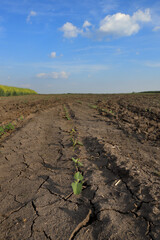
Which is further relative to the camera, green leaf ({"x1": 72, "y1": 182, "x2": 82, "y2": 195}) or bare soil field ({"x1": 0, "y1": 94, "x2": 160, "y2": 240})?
A: green leaf ({"x1": 72, "y1": 182, "x2": 82, "y2": 195})

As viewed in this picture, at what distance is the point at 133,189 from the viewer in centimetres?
216

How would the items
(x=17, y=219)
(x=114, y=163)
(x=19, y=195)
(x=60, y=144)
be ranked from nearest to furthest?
(x=17, y=219) < (x=19, y=195) < (x=114, y=163) < (x=60, y=144)

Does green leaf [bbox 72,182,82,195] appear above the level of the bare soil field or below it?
above

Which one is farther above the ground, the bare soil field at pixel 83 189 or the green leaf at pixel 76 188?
the green leaf at pixel 76 188

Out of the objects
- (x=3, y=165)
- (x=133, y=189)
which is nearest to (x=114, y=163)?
(x=133, y=189)

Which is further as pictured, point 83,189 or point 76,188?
point 83,189

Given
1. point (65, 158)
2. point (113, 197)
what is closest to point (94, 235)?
point (113, 197)

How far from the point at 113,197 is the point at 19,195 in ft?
3.69

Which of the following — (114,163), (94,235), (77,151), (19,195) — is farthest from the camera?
(77,151)

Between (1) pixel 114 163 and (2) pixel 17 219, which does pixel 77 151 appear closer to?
(1) pixel 114 163

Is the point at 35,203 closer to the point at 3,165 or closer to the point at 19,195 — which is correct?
the point at 19,195

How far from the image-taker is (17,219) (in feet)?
5.95

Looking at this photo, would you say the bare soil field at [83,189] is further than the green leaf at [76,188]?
No

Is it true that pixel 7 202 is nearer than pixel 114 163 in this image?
Yes
